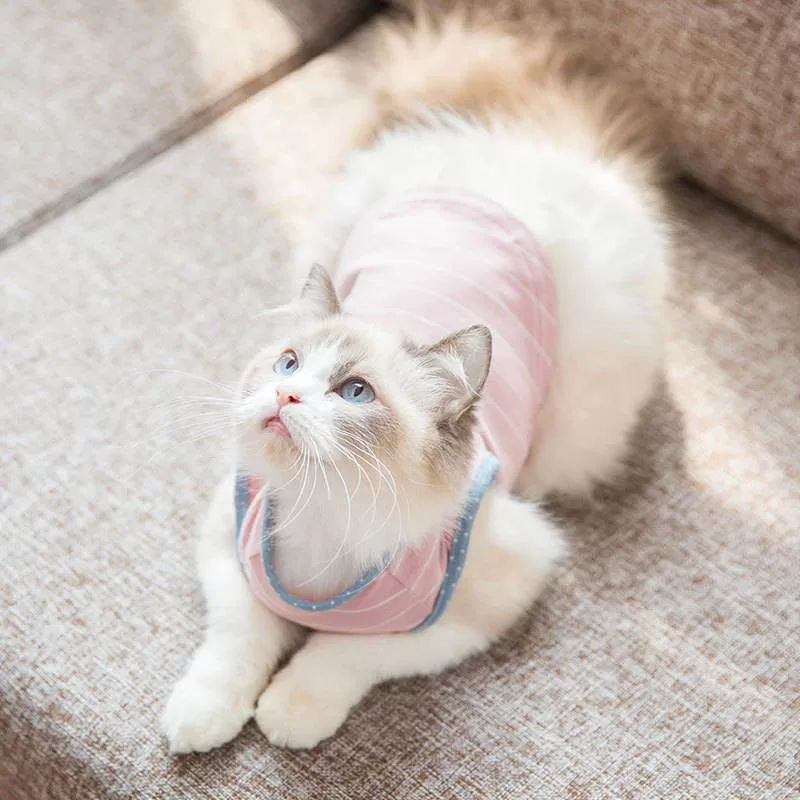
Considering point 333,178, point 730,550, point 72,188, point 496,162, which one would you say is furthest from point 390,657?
point 72,188

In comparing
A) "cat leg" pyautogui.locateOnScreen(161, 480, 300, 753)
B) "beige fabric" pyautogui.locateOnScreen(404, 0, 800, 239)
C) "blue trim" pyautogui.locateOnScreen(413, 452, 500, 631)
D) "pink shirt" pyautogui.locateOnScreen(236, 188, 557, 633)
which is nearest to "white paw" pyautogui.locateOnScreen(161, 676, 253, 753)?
"cat leg" pyautogui.locateOnScreen(161, 480, 300, 753)

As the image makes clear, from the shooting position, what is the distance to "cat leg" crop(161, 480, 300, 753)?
44.5 inches

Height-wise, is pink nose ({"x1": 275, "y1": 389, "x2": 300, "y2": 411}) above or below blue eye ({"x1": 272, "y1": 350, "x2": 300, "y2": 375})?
above

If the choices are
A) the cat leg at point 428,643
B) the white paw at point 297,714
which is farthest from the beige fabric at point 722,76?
the white paw at point 297,714

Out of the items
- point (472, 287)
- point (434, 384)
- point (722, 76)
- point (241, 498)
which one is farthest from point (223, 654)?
point (722, 76)

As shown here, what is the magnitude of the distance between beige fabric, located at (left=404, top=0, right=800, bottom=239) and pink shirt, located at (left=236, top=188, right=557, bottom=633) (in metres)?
0.47

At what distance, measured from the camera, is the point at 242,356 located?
1.54 meters

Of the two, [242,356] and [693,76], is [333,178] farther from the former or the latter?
[693,76]

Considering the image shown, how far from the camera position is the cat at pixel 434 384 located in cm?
102

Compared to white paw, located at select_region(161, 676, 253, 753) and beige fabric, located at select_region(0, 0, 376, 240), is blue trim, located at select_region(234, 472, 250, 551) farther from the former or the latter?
beige fabric, located at select_region(0, 0, 376, 240)

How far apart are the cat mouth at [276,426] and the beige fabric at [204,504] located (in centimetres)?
41

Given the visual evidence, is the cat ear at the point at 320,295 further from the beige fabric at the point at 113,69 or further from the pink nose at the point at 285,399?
the beige fabric at the point at 113,69

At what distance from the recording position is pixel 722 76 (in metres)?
1.60

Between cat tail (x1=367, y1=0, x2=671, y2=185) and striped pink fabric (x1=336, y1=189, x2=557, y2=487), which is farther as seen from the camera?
cat tail (x1=367, y1=0, x2=671, y2=185)
